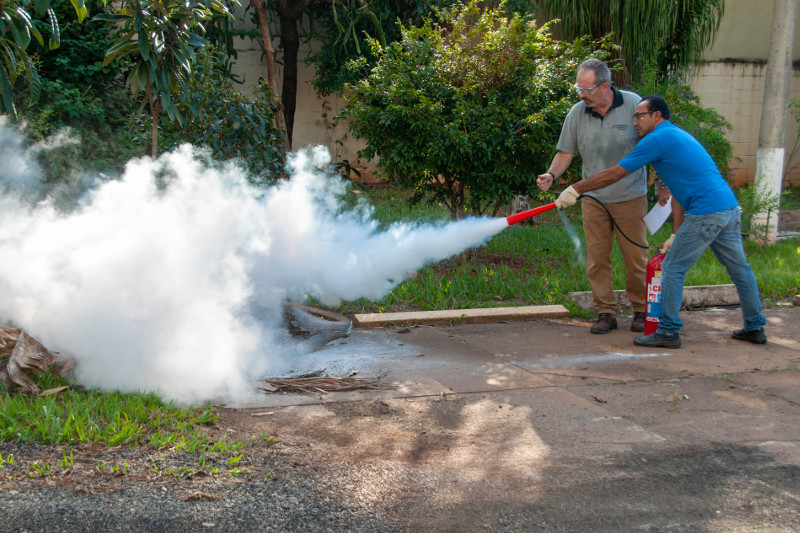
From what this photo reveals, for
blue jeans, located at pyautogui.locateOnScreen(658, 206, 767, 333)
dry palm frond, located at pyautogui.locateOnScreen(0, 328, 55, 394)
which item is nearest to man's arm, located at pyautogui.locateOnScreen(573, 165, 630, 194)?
blue jeans, located at pyautogui.locateOnScreen(658, 206, 767, 333)

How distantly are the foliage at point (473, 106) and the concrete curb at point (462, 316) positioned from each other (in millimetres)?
1577

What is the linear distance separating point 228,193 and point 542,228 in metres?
5.78

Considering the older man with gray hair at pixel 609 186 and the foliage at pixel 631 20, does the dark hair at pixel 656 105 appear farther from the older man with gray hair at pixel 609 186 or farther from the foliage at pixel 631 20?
the foliage at pixel 631 20

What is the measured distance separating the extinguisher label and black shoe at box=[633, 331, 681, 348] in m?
0.19

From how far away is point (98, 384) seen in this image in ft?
12.6

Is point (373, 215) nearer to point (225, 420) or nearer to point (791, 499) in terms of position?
point (225, 420)

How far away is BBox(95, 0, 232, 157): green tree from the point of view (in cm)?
493

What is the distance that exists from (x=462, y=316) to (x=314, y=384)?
2080 mm

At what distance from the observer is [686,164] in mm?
5000

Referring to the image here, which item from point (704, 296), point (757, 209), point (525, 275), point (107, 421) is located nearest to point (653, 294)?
point (704, 296)

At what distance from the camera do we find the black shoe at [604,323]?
559 centimetres

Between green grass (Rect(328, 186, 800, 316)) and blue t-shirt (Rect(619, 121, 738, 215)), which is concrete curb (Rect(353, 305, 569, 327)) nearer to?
green grass (Rect(328, 186, 800, 316))

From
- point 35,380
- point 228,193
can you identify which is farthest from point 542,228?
point 35,380

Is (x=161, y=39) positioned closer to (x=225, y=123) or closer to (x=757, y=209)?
(x=225, y=123)
